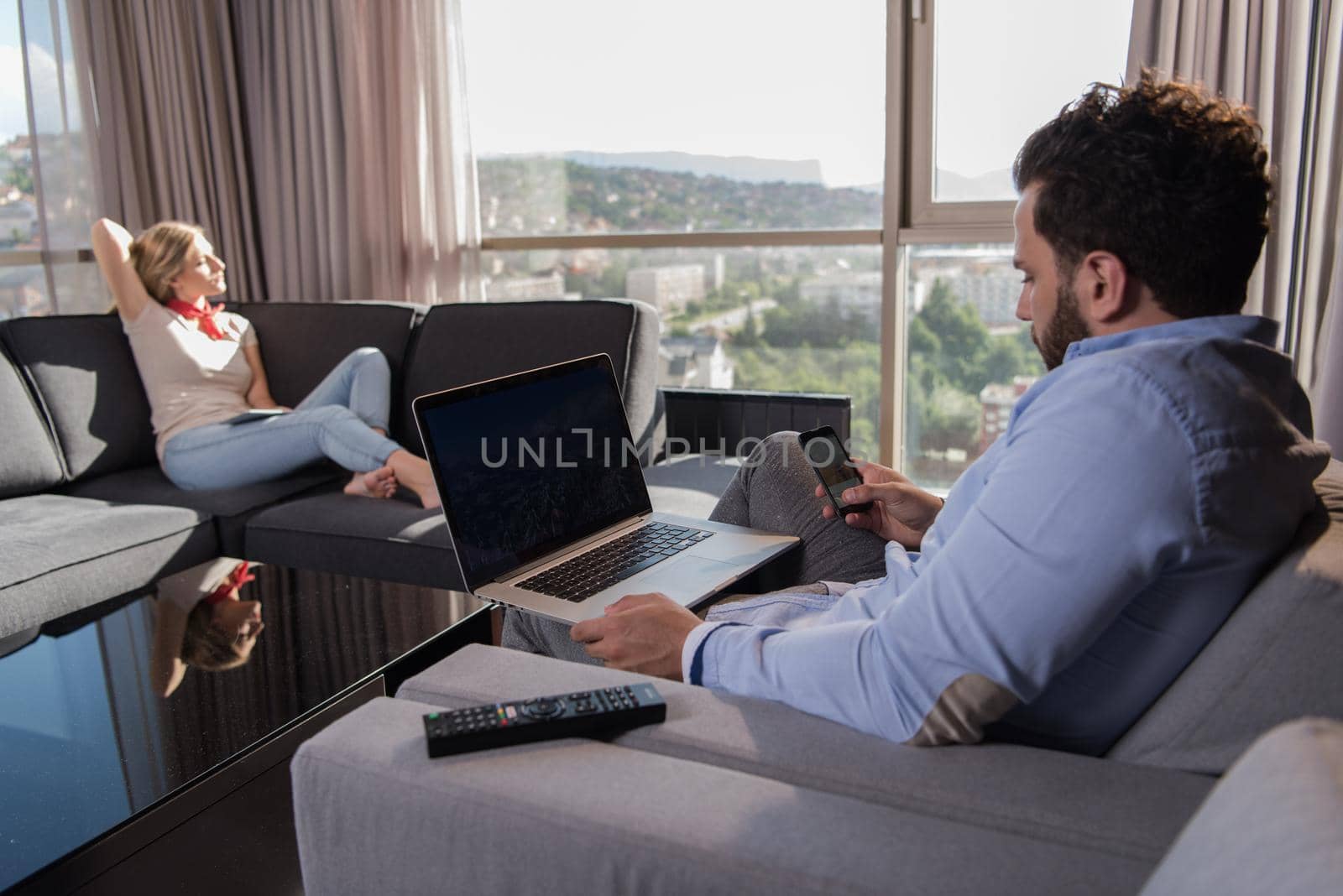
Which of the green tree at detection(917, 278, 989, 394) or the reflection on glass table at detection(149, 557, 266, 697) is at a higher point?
the green tree at detection(917, 278, 989, 394)

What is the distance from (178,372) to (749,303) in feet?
6.19

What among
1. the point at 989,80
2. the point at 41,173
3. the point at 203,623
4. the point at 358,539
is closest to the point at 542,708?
the point at 203,623

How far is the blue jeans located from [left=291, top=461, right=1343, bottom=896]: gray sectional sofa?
172cm

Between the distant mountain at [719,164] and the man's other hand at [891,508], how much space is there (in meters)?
2.04

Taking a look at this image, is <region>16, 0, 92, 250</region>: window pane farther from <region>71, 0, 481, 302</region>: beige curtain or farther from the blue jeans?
the blue jeans

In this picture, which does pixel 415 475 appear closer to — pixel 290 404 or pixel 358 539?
pixel 358 539

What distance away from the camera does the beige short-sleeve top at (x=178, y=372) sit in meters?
2.74

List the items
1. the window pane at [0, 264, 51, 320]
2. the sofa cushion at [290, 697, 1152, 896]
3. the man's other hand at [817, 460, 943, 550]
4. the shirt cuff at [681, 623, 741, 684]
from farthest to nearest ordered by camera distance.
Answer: the window pane at [0, 264, 51, 320] < the man's other hand at [817, 460, 943, 550] < the shirt cuff at [681, 623, 741, 684] < the sofa cushion at [290, 697, 1152, 896]

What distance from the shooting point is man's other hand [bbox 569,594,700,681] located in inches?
43.7

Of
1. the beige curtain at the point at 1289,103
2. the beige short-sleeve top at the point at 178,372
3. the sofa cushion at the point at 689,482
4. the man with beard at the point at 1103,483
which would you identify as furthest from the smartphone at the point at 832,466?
the beige short-sleeve top at the point at 178,372

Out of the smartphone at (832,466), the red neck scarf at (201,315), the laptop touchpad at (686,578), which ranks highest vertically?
the red neck scarf at (201,315)

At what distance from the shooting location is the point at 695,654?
3.43ft

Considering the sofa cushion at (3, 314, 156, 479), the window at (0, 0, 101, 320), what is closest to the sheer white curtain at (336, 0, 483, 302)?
the window at (0, 0, 101, 320)

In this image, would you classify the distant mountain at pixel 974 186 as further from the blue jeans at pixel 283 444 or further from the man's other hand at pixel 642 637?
the man's other hand at pixel 642 637
